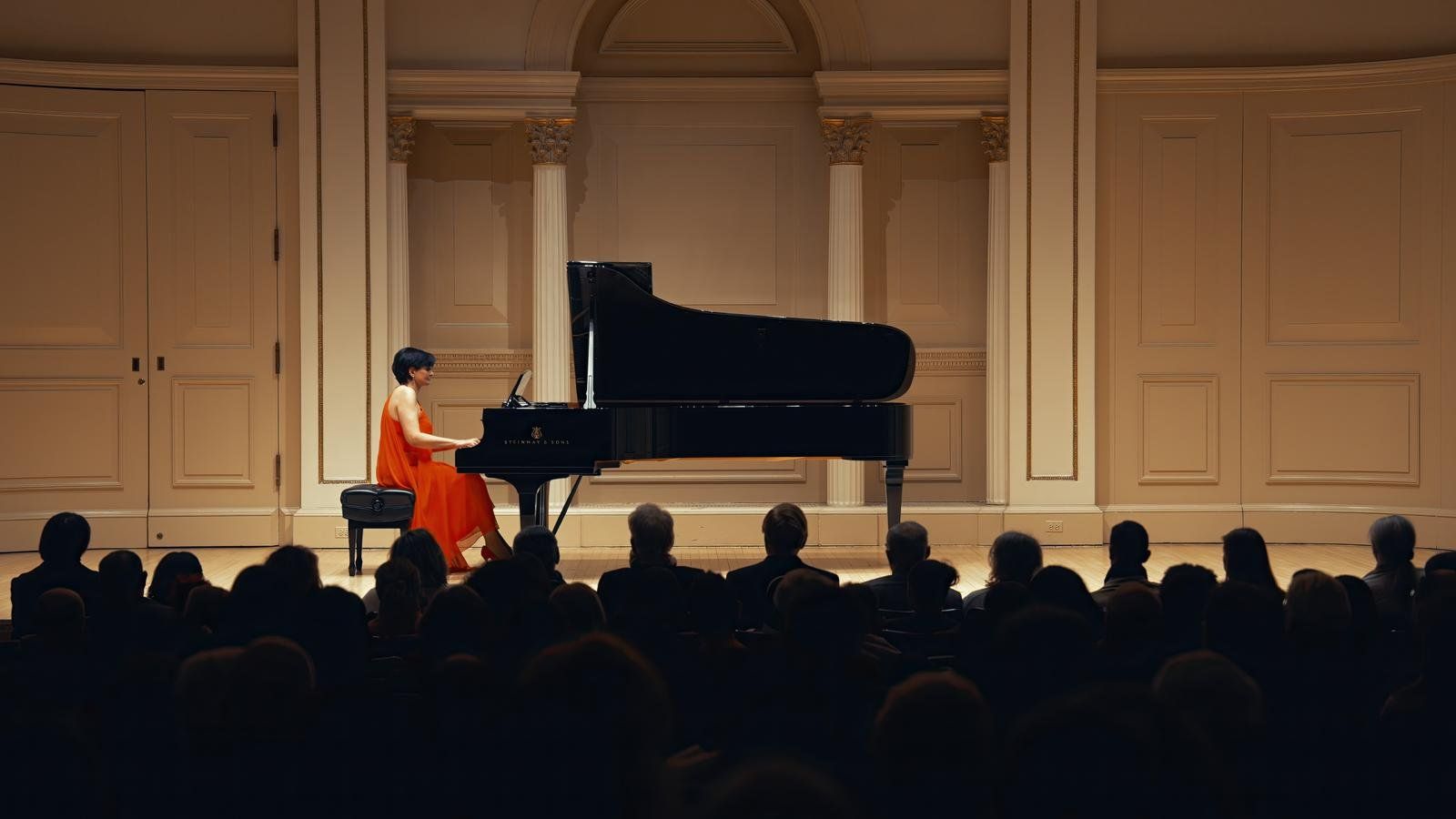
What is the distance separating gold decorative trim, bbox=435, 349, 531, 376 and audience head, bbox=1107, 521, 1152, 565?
16.2ft

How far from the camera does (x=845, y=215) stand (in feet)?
25.7

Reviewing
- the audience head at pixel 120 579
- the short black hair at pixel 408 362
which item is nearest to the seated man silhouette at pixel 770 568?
the audience head at pixel 120 579

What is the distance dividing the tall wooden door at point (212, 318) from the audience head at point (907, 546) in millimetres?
5057

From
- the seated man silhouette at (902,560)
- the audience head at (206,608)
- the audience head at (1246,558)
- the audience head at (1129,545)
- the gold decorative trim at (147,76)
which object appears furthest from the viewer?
the gold decorative trim at (147,76)

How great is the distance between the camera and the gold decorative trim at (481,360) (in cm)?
800

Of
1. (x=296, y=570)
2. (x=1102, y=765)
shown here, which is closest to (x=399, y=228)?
(x=296, y=570)

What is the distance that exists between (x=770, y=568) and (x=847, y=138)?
4.58 metres

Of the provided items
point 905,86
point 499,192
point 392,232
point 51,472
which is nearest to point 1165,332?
point 905,86

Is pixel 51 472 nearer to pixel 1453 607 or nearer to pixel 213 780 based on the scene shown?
pixel 213 780

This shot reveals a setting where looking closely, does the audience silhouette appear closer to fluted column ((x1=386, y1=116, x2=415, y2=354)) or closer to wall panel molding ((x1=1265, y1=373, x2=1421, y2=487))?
fluted column ((x1=386, y1=116, x2=415, y2=354))

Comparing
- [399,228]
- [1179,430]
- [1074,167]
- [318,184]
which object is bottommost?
[1179,430]

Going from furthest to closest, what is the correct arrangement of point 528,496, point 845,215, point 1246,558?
point 845,215 < point 528,496 < point 1246,558

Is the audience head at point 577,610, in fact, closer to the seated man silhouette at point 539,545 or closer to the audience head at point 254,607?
the audience head at point 254,607

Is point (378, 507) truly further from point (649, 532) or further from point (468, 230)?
point (649, 532)
